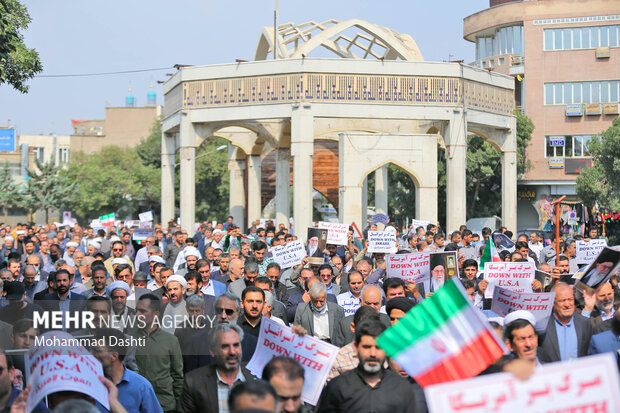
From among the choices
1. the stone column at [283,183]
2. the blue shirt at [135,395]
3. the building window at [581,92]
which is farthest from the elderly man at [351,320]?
the building window at [581,92]

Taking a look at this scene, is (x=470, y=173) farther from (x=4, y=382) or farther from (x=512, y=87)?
(x=4, y=382)

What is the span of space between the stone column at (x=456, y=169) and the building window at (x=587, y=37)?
26.0m

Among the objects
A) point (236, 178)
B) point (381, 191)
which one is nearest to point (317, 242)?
point (381, 191)

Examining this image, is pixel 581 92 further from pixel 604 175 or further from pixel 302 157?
pixel 302 157

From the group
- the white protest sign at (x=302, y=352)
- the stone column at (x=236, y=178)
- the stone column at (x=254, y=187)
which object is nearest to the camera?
the white protest sign at (x=302, y=352)

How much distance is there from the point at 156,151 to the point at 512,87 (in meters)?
43.0

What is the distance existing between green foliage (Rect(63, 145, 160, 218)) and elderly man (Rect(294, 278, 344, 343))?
5762 centimetres

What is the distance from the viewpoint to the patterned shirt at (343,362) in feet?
21.1

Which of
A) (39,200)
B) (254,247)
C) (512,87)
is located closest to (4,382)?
(254,247)

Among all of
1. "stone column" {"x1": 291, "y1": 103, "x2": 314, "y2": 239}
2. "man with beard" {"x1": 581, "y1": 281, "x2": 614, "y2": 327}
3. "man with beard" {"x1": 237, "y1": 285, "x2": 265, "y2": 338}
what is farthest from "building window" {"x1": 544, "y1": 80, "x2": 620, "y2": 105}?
"man with beard" {"x1": 237, "y1": 285, "x2": 265, "y2": 338}

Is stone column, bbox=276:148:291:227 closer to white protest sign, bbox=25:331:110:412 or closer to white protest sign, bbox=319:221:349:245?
white protest sign, bbox=319:221:349:245

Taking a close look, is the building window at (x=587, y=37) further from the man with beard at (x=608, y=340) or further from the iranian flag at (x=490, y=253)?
the man with beard at (x=608, y=340)

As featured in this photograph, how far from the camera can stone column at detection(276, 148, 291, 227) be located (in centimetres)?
3441

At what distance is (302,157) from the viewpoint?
29.1 metres
